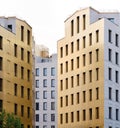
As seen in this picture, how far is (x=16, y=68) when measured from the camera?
88.3 metres

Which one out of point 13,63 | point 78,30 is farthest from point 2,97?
point 78,30

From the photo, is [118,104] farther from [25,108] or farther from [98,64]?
[25,108]

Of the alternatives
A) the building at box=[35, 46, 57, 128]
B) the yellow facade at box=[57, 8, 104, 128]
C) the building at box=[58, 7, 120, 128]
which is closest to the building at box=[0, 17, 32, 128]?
the yellow facade at box=[57, 8, 104, 128]

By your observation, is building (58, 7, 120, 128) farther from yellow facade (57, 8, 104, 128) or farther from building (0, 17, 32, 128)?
building (0, 17, 32, 128)

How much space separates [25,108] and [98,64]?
15470mm

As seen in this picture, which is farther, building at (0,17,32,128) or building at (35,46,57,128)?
building at (35,46,57,128)

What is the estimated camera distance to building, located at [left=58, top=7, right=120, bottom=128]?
90062 millimetres

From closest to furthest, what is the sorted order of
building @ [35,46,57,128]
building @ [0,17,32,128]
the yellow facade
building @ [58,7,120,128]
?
building @ [0,17,32,128] → building @ [58,7,120,128] → the yellow facade → building @ [35,46,57,128]

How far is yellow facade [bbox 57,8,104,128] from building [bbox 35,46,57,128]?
49.1 m

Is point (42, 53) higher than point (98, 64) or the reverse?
higher

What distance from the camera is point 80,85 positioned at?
95875 millimetres

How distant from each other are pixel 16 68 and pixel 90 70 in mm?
14273

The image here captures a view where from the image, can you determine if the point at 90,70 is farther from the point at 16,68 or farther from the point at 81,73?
the point at 16,68

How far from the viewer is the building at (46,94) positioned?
498ft
